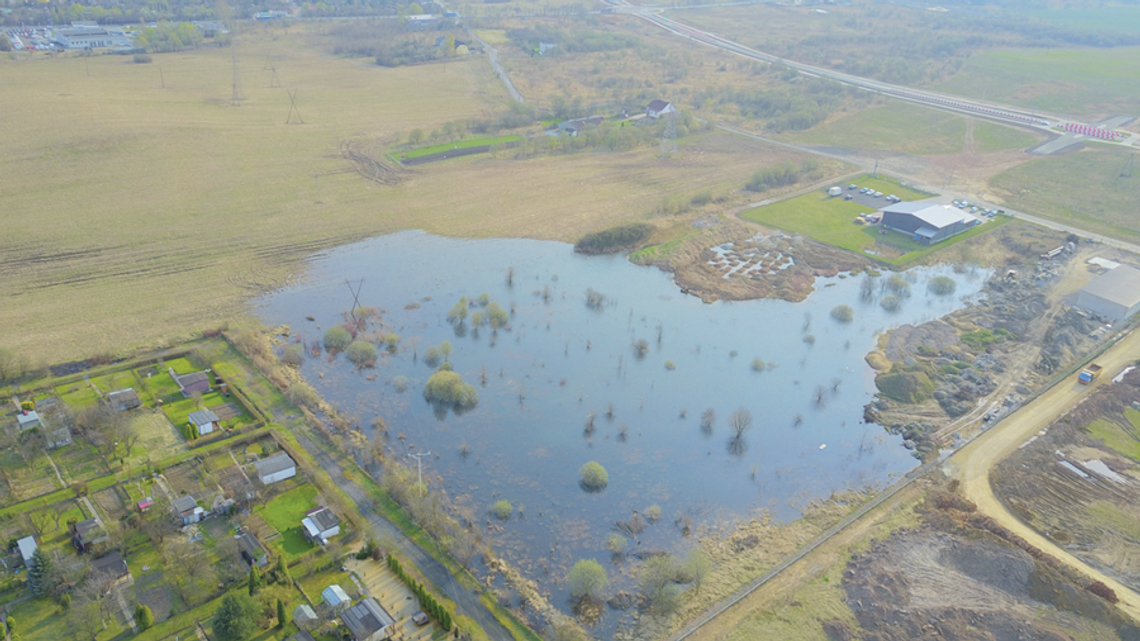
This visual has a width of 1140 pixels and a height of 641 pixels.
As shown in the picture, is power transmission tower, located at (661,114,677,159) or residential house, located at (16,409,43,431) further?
power transmission tower, located at (661,114,677,159)

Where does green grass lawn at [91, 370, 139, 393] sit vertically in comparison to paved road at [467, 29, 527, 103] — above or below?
below

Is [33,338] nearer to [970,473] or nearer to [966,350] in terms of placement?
[970,473]

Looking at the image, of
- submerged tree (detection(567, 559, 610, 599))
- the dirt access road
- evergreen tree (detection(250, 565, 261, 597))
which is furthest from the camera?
the dirt access road

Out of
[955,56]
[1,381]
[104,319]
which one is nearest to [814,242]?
[104,319]

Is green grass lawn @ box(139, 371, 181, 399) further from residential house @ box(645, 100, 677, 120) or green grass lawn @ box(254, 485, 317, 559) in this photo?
residential house @ box(645, 100, 677, 120)

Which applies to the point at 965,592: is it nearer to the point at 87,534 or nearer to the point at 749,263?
the point at 749,263

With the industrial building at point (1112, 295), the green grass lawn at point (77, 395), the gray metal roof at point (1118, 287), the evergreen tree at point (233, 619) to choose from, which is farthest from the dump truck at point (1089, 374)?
Answer: the green grass lawn at point (77, 395)

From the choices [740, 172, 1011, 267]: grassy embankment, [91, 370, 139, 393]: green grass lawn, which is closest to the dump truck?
[740, 172, 1011, 267]: grassy embankment

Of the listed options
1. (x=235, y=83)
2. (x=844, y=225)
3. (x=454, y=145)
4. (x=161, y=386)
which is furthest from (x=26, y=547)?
(x=235, y=83)
